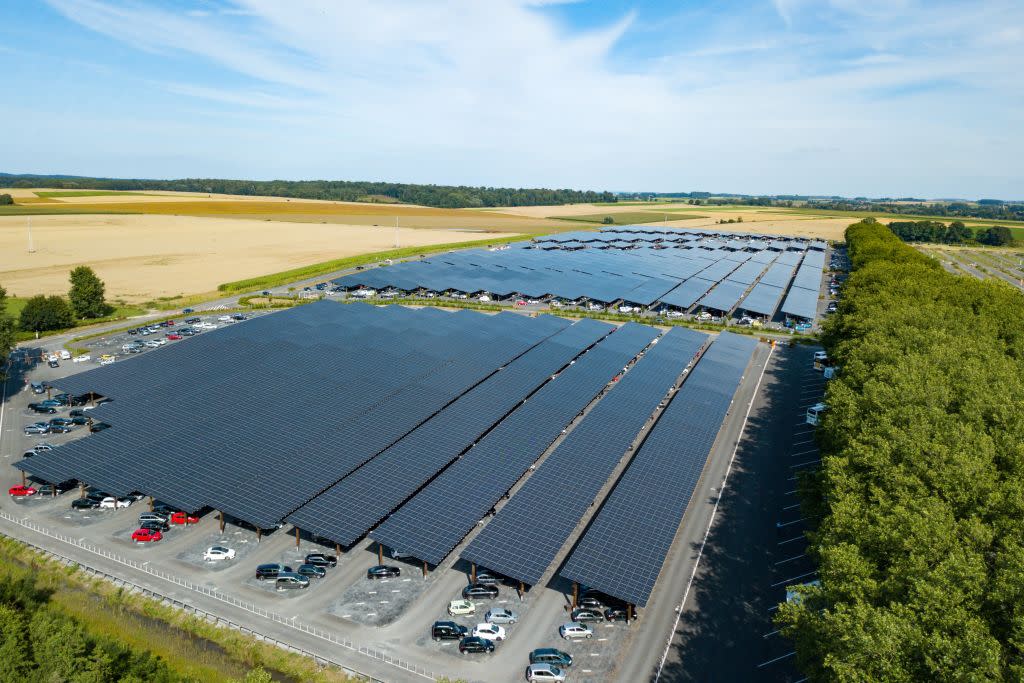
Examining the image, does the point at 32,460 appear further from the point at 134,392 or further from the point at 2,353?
the point at 2,353

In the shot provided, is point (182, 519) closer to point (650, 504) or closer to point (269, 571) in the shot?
point (269, 571)

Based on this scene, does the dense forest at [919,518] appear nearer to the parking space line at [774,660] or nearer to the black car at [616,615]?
the parking space line at [774,660]

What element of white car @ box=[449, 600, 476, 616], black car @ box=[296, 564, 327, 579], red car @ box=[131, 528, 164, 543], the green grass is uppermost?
the green grass

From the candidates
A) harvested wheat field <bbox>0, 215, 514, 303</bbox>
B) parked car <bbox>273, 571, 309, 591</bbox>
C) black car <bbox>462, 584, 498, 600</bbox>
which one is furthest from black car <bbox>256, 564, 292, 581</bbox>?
harvested wheat field <bbox>0, 215, 514, 303</bbox>

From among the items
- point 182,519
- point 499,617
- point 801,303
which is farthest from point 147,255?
point 801,303

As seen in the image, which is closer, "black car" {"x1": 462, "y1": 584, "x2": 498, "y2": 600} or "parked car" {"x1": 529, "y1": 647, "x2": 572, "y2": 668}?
"parked car" {"x1": 529, "y1": 647, "x2": 572, "y2": 668}

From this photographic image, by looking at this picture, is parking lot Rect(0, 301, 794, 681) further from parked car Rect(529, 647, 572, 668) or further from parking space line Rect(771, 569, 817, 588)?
parking space line Rect(771, 569, 817, 588)

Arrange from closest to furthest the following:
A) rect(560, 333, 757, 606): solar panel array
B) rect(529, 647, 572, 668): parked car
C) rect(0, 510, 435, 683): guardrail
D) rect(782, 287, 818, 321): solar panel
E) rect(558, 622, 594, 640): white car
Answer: rect(0, 510, 435, 683): guardrail < rect(529, 647, 572, 668): parked car < rect(558, 622, 594, 640): white car < rect(560, 333, 757, 606): solar panel array < rect(782, 287, 818, 321): solar panel

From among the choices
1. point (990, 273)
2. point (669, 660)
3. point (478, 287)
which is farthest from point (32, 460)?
point (990, 273)

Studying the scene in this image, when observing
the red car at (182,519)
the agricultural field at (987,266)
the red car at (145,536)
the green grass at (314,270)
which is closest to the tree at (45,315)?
Result: the green grass at (314,270)
